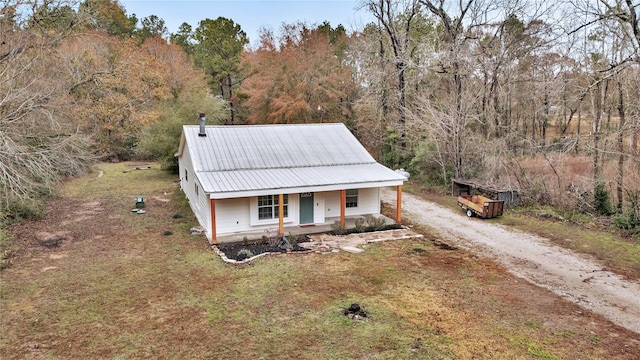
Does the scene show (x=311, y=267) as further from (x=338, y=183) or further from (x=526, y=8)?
(x=526, y=8)

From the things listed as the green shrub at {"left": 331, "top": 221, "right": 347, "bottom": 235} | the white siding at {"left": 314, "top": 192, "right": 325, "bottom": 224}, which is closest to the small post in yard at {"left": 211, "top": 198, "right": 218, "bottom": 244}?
the white siding at {"left": 314, "top": 192, "right": 325, "bottom": 224}

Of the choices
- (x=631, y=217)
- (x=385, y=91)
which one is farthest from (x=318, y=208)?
(x=385, y=91)

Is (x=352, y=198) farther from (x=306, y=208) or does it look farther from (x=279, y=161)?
(x=279, y=161)

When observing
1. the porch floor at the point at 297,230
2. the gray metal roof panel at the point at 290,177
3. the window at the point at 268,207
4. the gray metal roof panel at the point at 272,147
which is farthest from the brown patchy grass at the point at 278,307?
the gray metal roof panel at the point at 272,147

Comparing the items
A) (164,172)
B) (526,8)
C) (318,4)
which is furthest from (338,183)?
(318,4)

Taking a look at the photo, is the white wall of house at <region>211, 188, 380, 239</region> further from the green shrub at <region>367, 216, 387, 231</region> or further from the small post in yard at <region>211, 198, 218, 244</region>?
the green shrub at <region>367, 216, 387, 231</region>

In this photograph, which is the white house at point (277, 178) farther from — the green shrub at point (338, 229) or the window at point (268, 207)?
the green shrub at point (338, 229)
